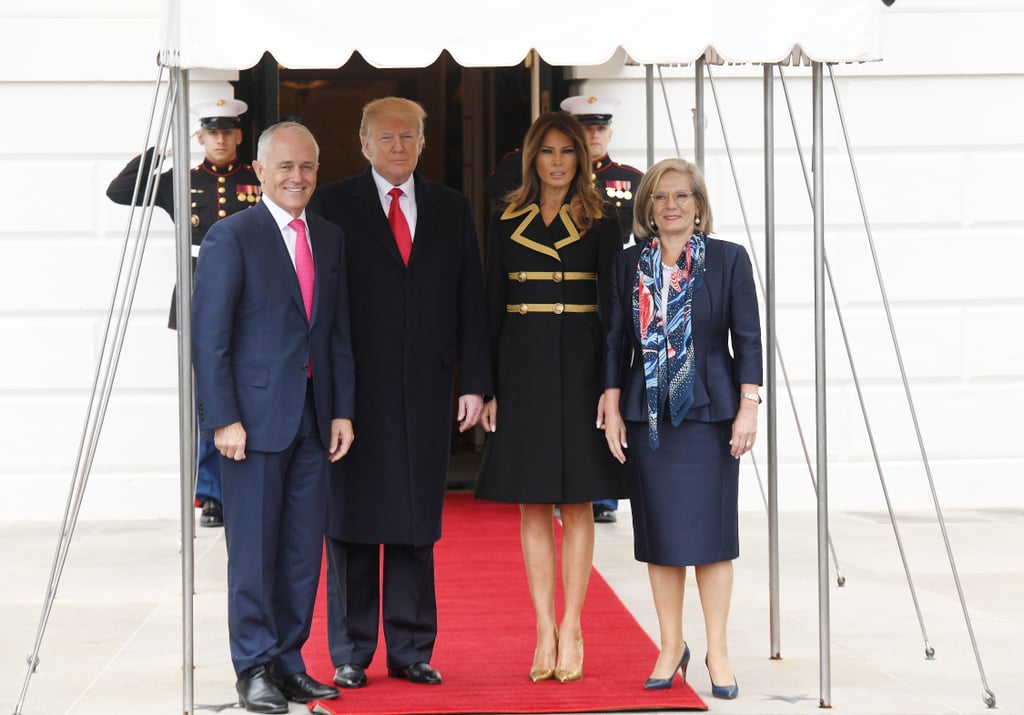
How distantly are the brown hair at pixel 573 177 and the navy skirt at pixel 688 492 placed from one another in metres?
0.69

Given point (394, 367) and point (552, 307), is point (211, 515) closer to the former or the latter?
point (394, 367)

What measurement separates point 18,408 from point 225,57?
4.91m

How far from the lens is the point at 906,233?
29.7ft

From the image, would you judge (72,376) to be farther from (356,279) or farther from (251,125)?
(356,279)

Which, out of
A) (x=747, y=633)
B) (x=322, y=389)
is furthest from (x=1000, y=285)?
(x=322, y=389)

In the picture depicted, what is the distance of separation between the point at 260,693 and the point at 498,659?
917 mm

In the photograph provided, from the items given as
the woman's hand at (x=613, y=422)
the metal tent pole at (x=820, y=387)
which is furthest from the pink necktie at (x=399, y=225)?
the metal tent pole at (x=820, y=387)

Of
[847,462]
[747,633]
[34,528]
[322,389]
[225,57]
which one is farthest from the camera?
[847,462]

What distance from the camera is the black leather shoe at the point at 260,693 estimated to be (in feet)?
15.2

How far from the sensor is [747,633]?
5766 mm

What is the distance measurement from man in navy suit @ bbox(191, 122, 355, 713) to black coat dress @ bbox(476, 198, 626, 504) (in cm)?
53

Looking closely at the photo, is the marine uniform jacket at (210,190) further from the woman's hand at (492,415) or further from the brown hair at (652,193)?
the brown hair at (652,193)

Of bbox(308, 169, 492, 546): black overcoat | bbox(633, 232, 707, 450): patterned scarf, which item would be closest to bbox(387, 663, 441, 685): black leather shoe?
bbox(308, 169, 492, 546): black overcoat

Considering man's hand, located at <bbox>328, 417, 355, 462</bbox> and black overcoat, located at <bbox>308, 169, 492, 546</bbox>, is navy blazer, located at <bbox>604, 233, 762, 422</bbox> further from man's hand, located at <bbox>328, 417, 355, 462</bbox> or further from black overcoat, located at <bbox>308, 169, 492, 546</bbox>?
man's hand, located at <bbox>328, 417, 355, 462</bbox>
